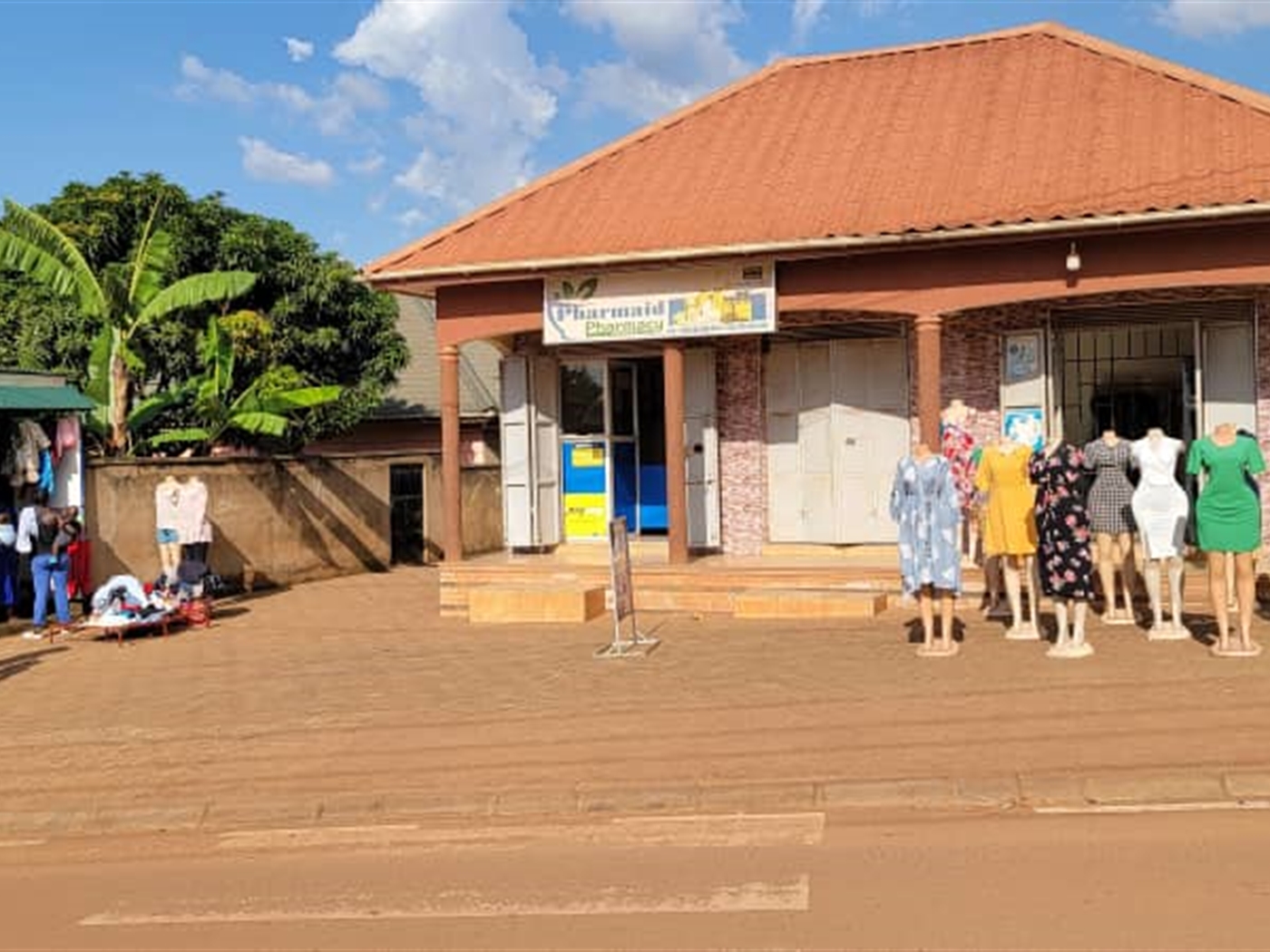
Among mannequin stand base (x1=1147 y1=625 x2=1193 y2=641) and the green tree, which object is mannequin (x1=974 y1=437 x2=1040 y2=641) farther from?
the green tree

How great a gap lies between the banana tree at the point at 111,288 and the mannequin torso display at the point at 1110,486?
37.8ft

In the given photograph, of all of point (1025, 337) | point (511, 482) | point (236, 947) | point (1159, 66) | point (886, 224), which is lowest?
point (236, 947)

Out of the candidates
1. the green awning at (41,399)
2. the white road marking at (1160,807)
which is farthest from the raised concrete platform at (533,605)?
the white road marking at (1160,807)

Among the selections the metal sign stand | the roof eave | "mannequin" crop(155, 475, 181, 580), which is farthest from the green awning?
the metal sign stand

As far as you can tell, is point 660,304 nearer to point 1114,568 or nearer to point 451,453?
point 451,453

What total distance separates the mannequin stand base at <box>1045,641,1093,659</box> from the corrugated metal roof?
18.5m

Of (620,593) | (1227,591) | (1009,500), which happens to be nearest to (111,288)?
(620,593)

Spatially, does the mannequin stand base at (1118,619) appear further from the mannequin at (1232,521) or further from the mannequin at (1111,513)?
the mannequin at (1232,521)

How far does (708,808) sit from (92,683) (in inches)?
262

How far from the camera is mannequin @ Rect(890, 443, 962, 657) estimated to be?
10.4 meters

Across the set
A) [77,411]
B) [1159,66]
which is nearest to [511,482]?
[77,411]

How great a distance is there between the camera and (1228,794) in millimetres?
6602

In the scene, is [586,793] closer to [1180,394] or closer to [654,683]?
[654,683]

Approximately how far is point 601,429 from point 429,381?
1565cm
